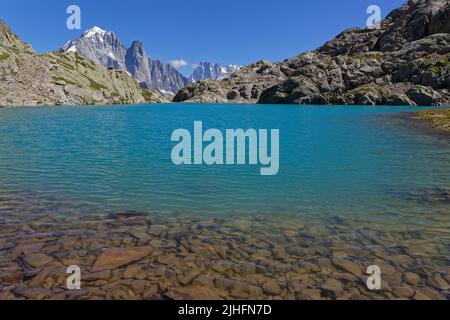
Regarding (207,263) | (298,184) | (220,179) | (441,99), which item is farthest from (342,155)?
(441,99)

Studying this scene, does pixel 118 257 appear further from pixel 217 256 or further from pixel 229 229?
pixel 229 229

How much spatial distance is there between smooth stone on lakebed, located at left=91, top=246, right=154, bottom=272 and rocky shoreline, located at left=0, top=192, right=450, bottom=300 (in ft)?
0.13

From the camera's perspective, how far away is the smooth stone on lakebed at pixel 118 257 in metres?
12.3

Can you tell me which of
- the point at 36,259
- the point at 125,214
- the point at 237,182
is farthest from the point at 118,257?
the point at 237,182

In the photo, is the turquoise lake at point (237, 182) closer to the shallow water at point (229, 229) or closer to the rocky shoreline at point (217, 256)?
the shallow water at point (229, 229)

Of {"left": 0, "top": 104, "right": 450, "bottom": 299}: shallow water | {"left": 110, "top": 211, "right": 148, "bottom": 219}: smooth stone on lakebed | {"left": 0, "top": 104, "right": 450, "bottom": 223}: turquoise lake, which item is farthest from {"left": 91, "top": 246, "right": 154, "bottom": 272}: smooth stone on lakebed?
{"left": 0, "top": 104, "right": 450, "bottom": 223}: turquoise lake

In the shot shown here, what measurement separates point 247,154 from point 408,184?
1750 centimetres

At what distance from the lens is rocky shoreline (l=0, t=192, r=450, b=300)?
10.9m

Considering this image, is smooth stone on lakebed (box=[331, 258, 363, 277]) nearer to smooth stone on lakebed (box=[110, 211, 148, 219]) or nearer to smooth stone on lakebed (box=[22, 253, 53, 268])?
smooth stone on lakebed (box=[110, 211, 148, 219])

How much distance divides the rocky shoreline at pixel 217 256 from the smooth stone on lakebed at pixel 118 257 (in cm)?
4

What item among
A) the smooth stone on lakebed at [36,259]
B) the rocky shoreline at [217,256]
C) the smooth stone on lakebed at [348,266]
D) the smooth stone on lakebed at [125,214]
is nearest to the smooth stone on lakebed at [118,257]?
the rocky shoreline at [217,256]

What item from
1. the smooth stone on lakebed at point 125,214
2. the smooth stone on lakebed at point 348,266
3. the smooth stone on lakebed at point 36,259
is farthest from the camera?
the smooth stone on lakebed at point 125,214

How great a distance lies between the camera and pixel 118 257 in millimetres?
12914

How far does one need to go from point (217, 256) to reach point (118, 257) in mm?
4071
